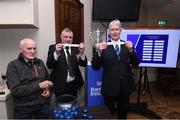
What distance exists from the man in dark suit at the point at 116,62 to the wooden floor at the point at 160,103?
2.99 ft

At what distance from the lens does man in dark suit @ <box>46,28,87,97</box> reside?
8.41 ft

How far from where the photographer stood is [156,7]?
15.7 feet

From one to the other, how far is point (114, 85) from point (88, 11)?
1.71 metres

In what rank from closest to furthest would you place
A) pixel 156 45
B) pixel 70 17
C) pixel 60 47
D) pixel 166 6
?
pixel 60 47 → pixel 156 45 → pixel 70 17 → pixel 166 6

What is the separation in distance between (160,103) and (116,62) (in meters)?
1.78

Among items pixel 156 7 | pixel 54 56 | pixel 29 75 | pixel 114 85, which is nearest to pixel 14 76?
pixel 29 75

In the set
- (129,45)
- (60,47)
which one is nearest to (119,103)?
(129,45)

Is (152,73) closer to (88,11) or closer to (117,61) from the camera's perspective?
(88,11)

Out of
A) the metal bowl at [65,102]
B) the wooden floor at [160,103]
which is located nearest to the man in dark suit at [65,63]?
the metal bowl at [65,102]

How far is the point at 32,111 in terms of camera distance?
2.19m

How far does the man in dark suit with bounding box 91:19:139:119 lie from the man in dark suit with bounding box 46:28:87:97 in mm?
327

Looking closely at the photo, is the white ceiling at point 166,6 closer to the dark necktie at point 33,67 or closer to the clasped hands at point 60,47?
the clasped hands at point 60,47

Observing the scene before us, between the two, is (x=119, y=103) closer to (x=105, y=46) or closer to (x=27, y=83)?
(x=105, y=46)

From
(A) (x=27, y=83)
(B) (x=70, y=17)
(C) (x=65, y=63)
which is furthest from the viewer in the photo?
(B) (x=70, y=17)
